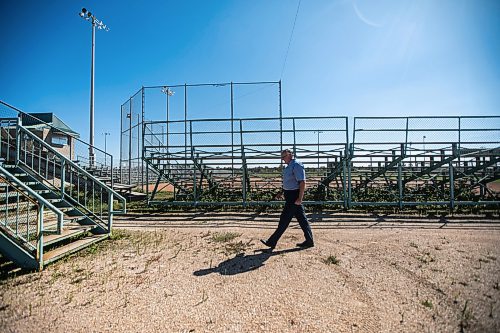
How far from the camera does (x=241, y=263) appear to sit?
3777mm

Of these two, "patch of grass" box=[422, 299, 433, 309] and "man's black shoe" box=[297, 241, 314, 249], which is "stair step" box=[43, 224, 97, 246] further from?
"patch of grass" box=[422, 299, 433, 309]

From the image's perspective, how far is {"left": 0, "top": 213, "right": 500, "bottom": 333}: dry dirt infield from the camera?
2.32m

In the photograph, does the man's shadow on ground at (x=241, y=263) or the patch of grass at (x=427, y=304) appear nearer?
the patch of grass at (x=427, y=304)

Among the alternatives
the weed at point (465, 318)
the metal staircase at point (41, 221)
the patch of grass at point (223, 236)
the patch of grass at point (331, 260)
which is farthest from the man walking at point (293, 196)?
the metal staircase at point (41, 221)

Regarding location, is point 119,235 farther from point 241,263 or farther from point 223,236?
point 241,263

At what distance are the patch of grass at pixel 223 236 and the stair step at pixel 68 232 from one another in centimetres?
254

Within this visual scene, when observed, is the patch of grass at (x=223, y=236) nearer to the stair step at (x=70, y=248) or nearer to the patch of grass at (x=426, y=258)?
the stair step at (x=70, y=248)

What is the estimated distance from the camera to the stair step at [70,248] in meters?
3.68

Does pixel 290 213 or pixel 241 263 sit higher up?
pixel 290 213

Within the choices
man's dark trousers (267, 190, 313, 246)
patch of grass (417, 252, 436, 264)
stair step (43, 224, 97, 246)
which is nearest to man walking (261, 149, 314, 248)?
man's dark trousers (267, 190, 313, 246)

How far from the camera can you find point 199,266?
12.1ft

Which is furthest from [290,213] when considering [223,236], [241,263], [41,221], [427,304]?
[41,221]

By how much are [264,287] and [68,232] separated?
3.87 metres

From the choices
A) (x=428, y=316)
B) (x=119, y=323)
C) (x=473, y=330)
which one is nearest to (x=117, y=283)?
(x=119, y=323)
